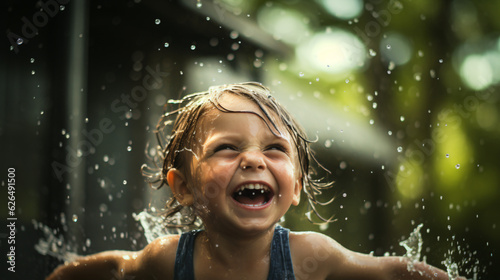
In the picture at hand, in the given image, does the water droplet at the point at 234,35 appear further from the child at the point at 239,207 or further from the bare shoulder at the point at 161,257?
the bare shoulder at the point at 161,257

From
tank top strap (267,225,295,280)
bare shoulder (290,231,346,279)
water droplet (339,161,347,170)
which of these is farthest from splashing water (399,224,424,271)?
water droplet (339,161,347,170)

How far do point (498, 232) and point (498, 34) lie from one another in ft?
3.84

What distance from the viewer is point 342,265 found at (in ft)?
3.66

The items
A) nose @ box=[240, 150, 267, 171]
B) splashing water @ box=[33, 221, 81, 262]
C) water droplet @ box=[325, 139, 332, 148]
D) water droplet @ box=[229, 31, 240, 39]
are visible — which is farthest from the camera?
water droplet @ box=[325, 139, 332, 148]

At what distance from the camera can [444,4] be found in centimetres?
249

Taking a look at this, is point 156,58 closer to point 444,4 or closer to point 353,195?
point 353,195

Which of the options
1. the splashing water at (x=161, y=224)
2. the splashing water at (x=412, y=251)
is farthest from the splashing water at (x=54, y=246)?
the splashing water at (x=412, y=251)

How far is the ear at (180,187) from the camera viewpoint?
3.54ft

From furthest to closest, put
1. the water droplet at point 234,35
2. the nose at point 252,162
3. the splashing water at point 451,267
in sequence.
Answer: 1. the water droplet at point 234,35
2. the splashing water at point 451,267
3. the nose at point 252,162

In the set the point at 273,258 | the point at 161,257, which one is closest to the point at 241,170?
the point at 273,258

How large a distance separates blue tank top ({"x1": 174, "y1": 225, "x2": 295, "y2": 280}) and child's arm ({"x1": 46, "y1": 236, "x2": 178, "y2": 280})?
0.03m

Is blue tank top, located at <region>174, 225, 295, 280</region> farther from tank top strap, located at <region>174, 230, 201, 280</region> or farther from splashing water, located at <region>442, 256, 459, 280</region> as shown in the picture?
splashing water, located at <region>442, 256, 459, 280</region>

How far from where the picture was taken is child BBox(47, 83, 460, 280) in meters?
0.95

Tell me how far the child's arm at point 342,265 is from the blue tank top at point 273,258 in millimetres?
29
